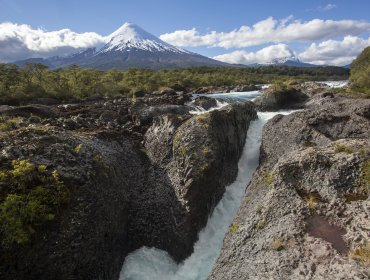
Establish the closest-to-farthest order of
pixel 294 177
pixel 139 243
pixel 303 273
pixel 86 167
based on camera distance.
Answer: pixel 303 273, pixel 294 177, pixel 86 167, pixel 139 243

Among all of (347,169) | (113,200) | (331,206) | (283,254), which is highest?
(347,169)

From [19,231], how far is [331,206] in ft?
46.4

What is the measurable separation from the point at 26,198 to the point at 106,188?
4.99m

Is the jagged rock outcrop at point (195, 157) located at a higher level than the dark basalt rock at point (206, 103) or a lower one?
higher

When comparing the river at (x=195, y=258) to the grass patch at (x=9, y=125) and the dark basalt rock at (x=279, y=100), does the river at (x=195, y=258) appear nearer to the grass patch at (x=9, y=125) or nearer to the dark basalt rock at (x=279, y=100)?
the grass patch at (x=9, y=125)

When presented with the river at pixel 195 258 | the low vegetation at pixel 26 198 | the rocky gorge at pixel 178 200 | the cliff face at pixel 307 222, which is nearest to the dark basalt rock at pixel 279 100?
the rocky gorge at pixel 178 200

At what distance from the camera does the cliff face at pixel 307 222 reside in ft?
42.8

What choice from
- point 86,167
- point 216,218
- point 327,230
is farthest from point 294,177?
point 86,167

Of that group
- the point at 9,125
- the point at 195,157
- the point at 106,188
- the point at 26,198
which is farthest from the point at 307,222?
the point at 9,125

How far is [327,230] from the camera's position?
1434 centimetres

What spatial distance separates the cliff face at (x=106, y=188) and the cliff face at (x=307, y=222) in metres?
4.91

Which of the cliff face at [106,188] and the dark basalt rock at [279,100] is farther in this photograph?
the dark basalt rock at [279,100]

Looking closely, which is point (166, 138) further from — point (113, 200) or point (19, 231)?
point (19, 231)

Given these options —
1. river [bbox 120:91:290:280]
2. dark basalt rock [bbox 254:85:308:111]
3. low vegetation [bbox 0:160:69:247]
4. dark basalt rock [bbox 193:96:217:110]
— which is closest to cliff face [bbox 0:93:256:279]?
low vegetation [bbox 0:160:69:247]
